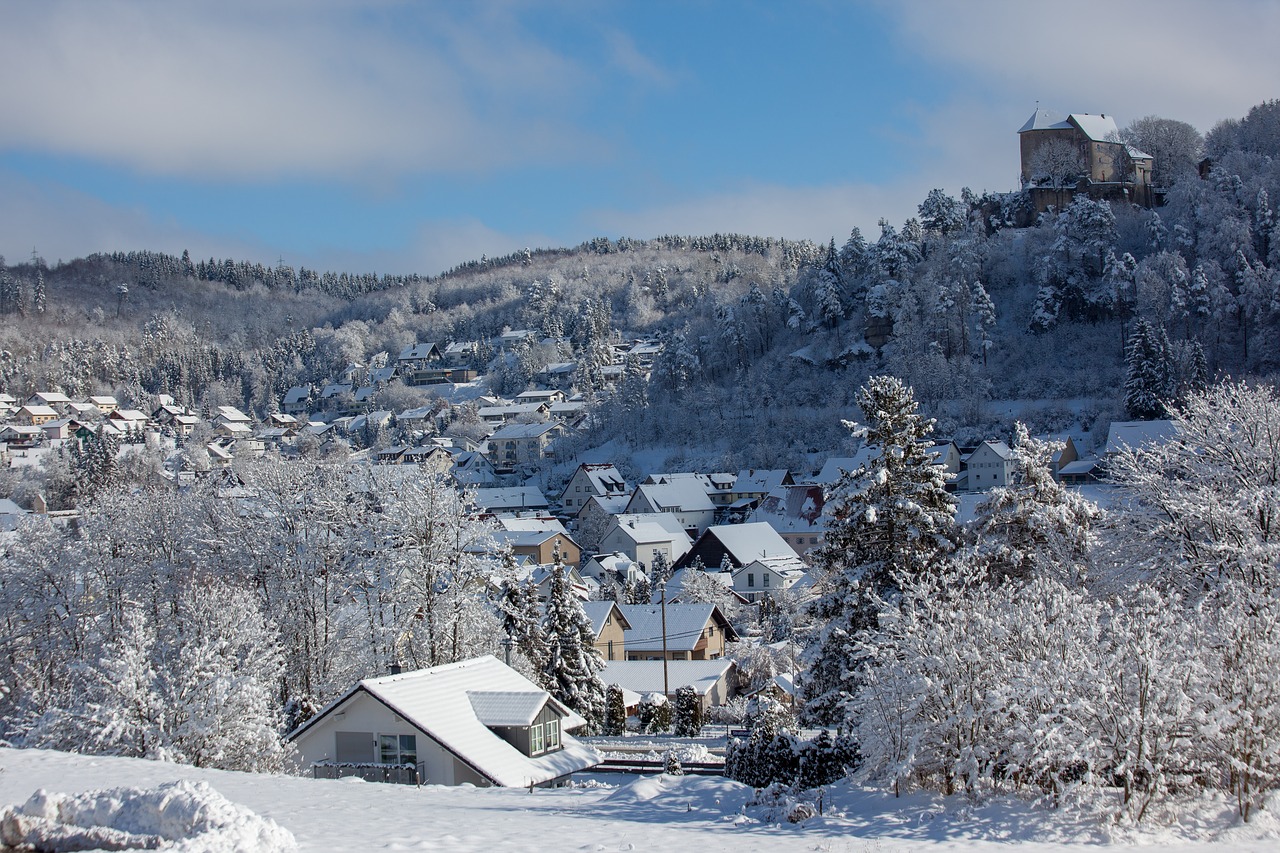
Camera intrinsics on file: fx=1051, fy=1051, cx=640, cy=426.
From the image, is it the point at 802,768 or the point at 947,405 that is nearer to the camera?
the point at 802,768

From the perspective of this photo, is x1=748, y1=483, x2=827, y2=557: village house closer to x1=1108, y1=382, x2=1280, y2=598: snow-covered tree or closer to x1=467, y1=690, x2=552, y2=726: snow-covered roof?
x1=1108, y1=382, x2=1280, y2=598: snow-covered tree

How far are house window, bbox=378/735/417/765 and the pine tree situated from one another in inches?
513

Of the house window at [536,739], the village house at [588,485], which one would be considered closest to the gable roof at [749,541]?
the village house at [588,485]

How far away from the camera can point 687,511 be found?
8725 cm

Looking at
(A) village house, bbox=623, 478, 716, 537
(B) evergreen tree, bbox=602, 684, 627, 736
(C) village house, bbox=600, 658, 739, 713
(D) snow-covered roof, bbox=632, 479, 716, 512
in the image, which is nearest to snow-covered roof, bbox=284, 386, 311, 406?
(A) village house, bbox=623, 478, 716, 537

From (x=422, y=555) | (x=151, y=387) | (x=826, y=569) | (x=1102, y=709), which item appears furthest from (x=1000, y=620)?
(x=151, y=387)

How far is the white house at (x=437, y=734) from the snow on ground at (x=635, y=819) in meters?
4.55

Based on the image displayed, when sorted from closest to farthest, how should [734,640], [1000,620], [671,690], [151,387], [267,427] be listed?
[1000,620] < [671,690] < [734,640] < [267,427] < [151,387]

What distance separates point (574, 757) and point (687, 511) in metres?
64.5

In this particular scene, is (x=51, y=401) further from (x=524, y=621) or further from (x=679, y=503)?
(x=524, y=621)

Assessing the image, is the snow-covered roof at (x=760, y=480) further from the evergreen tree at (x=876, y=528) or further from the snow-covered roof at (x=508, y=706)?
the snow-covered roof at (x=508, y=706)

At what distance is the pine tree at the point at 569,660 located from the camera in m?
33.9

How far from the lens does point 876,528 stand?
21.5 metres

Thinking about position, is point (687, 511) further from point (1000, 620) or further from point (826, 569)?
point (1000, 620)
